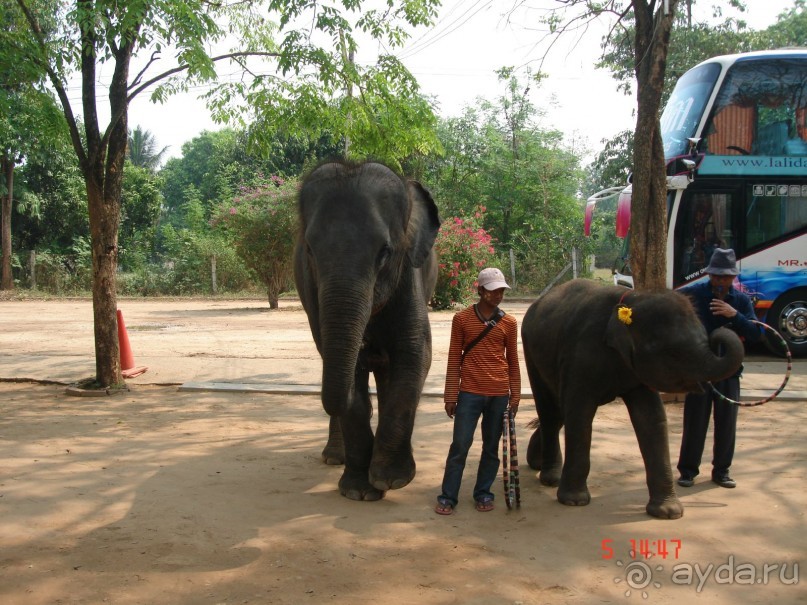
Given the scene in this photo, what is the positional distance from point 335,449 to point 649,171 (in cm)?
510

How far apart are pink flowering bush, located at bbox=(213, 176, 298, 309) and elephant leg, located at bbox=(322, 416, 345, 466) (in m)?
16.0

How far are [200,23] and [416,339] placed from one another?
4723 mm

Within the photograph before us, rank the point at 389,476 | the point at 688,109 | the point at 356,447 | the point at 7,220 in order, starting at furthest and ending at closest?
the point at 7,220
the point at 688,109
the point at 356,447
the point at 389,476

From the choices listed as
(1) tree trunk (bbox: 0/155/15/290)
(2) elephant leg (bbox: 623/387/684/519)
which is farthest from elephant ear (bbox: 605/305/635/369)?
(1) tree trunk (bbox: 0/155/15/290)

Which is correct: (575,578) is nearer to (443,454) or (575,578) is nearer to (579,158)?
(443,454)

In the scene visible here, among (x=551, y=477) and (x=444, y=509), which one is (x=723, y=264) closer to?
(x=551, y=477)

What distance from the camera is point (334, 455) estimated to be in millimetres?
6266

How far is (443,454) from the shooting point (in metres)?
6.65

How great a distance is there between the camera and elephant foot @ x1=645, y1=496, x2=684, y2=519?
484cm

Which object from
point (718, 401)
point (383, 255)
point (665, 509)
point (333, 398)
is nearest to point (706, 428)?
point (718, 401)

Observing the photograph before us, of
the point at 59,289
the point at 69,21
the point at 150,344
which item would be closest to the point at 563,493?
the point at 69,21

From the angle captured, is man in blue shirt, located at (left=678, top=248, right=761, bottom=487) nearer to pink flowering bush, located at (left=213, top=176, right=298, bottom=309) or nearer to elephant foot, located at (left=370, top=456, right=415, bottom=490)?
elephant foot, located at (left=370, top=456, right=415, bottom=490)

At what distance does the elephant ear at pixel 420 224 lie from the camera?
5.52 meters

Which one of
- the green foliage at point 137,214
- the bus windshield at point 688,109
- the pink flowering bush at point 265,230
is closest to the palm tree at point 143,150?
the green foliage at point 137,214
